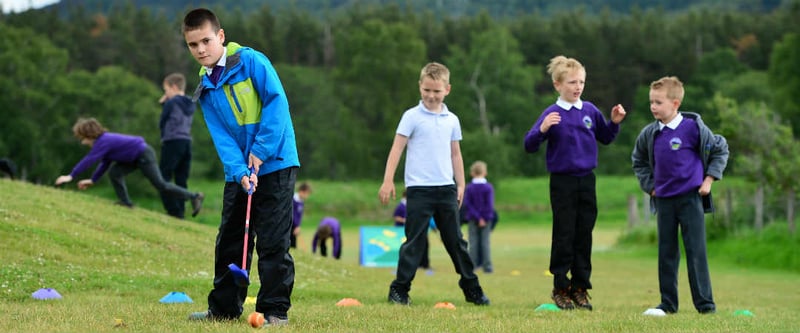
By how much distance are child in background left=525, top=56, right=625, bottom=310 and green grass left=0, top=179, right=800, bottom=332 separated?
0.49 m

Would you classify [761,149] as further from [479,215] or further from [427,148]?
[427,148]

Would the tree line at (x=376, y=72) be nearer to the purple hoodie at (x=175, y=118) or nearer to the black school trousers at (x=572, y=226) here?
the purple hoodie at (x=175, y=118)

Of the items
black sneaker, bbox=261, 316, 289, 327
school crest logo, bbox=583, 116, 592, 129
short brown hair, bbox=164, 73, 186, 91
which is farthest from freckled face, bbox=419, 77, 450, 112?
short brown hair, bbox=164, 73, 186, 91

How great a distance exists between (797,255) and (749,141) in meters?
9.53

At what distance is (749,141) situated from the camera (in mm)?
27969

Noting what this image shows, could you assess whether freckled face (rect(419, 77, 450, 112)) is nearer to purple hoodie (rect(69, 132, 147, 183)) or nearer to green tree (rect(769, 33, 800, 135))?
purple hoodie (rect(69, 132, 147, 183))

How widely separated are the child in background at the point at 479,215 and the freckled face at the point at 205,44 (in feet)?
41.1

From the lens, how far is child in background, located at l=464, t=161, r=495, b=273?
19.9 metres

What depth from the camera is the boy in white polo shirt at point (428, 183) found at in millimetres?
10391

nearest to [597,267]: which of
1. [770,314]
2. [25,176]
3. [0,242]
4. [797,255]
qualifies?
[797,255]

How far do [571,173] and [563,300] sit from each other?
1257 millimetres

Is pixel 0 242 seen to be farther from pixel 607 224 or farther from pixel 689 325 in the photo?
pixel 607 224

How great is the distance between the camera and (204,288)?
11.2m

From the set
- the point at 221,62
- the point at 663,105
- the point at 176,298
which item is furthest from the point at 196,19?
the point at 663,105
